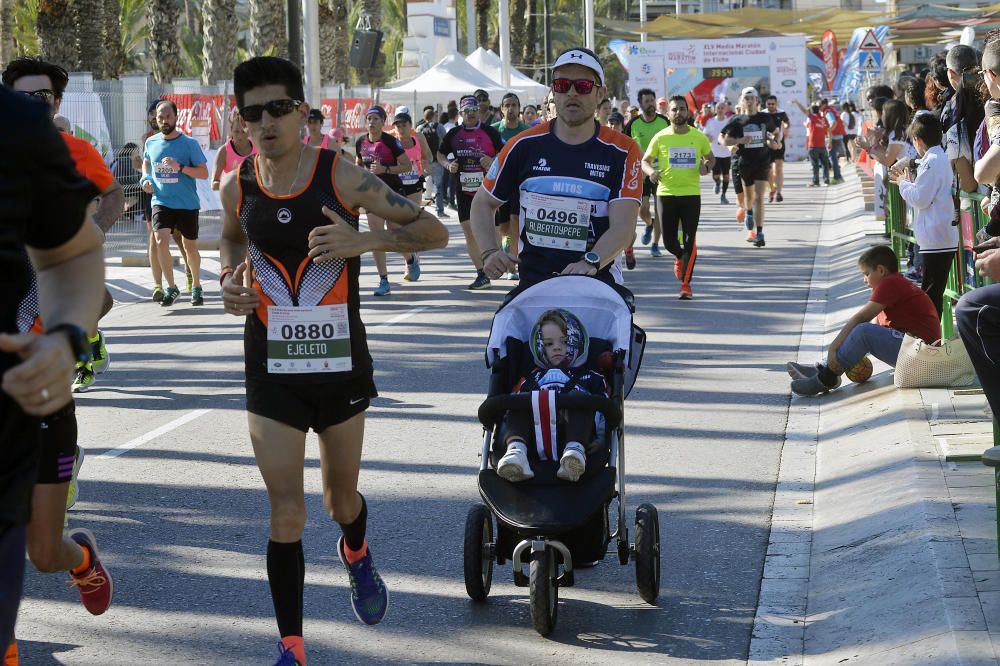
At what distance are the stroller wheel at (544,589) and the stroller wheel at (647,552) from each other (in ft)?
1.33

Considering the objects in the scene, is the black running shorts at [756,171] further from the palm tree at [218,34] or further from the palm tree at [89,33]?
the palm tree at [218,34]

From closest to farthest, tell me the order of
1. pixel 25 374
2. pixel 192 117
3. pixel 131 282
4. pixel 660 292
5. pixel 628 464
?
1. pixel 25 374
2. pixel 628 464
3. pixel 660 292
4. pixel 131 282
5. pixel 192 117

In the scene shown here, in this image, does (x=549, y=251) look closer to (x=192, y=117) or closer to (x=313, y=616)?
(x=313, y=616)

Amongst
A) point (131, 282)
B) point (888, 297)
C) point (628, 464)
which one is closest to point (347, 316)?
point (628, 464)

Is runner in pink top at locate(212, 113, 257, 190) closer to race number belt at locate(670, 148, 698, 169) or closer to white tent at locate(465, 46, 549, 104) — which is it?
race number belt at locate(670, 148, 698, 169)

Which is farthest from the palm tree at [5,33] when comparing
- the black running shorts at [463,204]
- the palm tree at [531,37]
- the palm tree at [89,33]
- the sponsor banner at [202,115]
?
the palm tree at [531,37]

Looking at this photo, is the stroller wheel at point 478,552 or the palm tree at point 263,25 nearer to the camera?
the stroller wheel at point 478,552

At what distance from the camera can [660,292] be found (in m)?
15.6

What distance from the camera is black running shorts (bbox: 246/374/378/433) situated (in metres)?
4.68

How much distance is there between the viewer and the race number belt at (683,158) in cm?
1540

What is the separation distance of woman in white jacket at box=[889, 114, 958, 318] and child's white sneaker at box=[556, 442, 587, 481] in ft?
18.6

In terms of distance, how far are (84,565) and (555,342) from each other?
194 cm

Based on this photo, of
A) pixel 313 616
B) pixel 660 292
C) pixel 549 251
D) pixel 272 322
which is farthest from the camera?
pixel 660 292

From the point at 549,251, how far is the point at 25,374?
403cm
